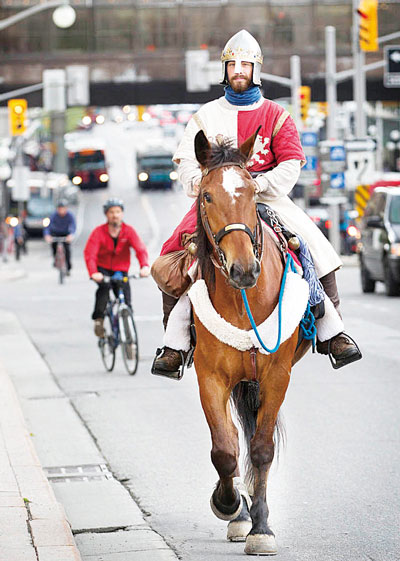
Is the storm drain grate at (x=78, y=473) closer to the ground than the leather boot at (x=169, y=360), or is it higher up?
closer to the ground

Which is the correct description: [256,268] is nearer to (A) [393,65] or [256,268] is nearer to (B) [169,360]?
(B) [169,360]

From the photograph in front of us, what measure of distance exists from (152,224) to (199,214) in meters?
66.8

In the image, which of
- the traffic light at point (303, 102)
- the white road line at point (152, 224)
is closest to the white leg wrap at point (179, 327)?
the traffic light at point (303, 102)

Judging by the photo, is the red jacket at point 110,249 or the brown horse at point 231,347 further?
the red jacket at point 110,249

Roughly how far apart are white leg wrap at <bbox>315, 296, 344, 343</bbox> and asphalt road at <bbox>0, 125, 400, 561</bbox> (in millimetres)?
1068

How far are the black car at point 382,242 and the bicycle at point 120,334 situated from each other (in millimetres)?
10548

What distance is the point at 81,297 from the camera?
28.0 metres

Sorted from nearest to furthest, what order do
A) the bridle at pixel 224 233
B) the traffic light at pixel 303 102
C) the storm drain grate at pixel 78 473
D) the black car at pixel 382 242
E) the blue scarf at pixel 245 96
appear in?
the bridle at pixel 224 233, the blue scarf at pixel 245 96, the storm drain grate at pixel 78 473, the black car at pixel 382 242, the traffic light at pixel 303 102

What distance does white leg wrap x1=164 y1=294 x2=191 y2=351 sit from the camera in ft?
24.2

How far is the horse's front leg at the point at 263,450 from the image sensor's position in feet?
22.6

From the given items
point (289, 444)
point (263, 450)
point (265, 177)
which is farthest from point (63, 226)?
point (263, 450)

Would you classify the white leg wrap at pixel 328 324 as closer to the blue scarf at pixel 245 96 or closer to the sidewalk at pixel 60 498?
the blue scarf at pixel 245 96

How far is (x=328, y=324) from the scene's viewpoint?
303 inches

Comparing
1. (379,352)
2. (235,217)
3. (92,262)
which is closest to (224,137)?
(235,217)
